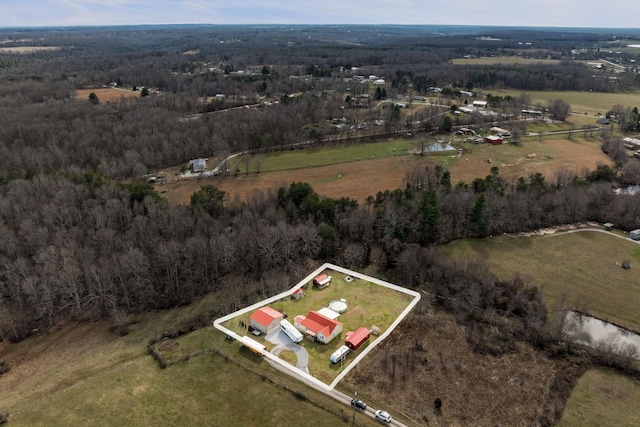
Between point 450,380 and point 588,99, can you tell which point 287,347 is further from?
point 588,99

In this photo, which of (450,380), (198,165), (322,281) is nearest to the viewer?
(450,380)

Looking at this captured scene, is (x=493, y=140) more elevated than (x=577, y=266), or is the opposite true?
(x=493, y=140)

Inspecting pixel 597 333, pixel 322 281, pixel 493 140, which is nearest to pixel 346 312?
pixel 322 281

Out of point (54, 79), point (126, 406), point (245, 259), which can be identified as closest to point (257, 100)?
point (54, 79)

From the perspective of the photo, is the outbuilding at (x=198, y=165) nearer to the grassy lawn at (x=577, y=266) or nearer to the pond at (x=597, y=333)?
the grassy lawn at (x=577, y=266)

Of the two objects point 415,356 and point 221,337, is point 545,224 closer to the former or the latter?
point 415,356

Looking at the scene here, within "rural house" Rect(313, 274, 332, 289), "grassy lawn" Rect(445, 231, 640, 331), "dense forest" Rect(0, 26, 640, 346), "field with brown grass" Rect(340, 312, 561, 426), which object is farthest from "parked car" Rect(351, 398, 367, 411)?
"grassy lawn" Rect(445, 231, 640, 331)
